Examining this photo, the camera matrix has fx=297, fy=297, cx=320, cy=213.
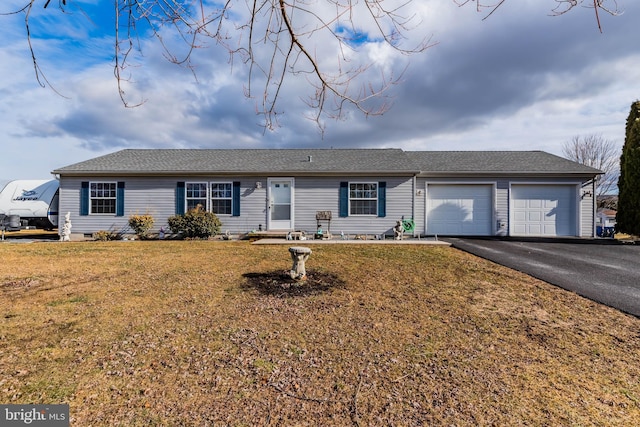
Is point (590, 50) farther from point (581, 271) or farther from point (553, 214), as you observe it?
point (553, 214)

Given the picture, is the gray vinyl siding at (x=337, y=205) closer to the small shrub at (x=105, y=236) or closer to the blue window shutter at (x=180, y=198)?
the blue window shutter at (x=180, y=198)

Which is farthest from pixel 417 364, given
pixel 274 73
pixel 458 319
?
pixel 274 73

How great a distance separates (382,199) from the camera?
12148 millimetres

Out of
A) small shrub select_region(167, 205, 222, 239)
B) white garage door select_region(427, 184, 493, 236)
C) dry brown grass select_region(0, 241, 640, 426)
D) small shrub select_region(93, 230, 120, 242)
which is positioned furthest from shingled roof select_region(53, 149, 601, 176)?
dry brown grass select_region(0, 241, 640, 426)

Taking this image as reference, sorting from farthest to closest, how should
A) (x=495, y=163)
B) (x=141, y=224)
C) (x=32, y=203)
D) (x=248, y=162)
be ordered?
1. (x=32, y=203)
2. (x=495, y=163)
3. (x=248, y=162)
4. (x=141, y=224)

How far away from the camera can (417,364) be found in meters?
2.79

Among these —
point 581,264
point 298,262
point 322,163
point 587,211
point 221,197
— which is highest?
point 322,163

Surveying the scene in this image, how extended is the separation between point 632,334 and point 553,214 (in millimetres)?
11247

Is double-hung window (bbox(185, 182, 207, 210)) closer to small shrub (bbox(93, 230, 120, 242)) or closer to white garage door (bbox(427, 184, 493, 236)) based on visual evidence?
small shrub (bbox(93, 230, 120, 242))

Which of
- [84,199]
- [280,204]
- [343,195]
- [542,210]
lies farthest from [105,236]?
[542,210]

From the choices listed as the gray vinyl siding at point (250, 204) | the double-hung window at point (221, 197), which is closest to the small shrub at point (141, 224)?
the gray vinyl siding at point (250, 204)

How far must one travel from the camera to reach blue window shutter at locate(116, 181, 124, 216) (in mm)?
12180

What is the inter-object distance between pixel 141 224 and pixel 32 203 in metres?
7.97

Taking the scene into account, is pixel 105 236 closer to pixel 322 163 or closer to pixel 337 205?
pixel 322 163
